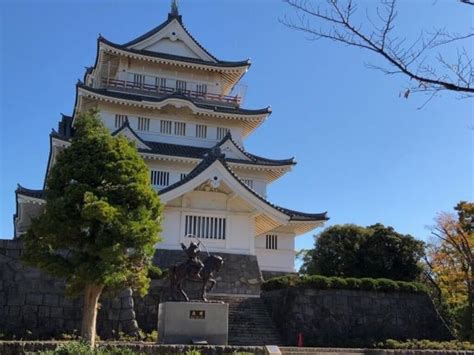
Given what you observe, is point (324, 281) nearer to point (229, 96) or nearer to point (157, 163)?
point (157, 163)

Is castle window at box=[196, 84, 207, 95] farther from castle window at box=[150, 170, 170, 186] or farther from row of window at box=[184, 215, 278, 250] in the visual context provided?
row of window at box=[184, 215, 278, 250]

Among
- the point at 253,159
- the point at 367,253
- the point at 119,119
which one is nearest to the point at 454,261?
the point at 367,253

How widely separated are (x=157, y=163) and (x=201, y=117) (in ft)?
14.6

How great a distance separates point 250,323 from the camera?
2031 cm

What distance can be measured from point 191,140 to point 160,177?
135 inches

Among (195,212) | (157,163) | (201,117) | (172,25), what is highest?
(172,25)

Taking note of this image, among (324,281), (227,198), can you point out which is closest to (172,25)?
(227,198)

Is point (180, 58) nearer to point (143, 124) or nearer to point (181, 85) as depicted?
point (181, 85)

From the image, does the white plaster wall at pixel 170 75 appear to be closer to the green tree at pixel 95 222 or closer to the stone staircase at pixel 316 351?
the green tree at pixel 95 222

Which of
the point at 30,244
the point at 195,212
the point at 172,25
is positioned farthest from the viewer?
the point at 172,25

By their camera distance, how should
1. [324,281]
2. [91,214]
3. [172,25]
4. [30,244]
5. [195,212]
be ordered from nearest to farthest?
[91,214] < [30,244] < [324,281] < [195,212] < [172,25]

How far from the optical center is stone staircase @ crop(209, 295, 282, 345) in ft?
62.1

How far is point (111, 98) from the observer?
3070cm

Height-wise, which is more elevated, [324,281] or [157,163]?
[157,163]
